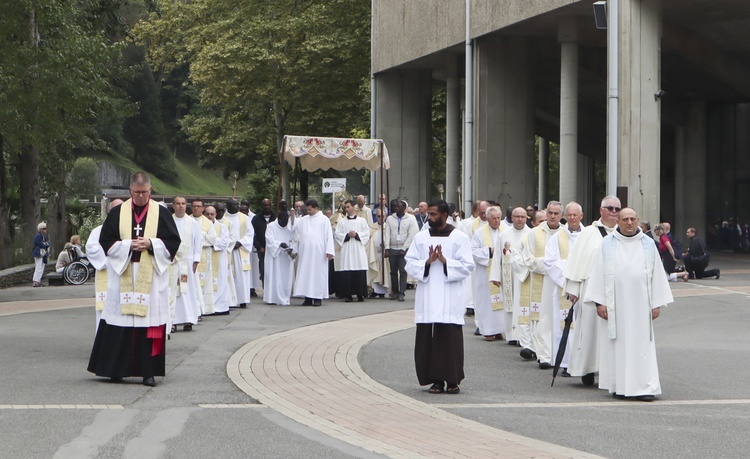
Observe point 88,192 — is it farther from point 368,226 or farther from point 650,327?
point 650,327

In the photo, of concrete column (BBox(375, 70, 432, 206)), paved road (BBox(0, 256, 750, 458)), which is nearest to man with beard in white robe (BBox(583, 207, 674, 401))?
paved road (BBox(0, 256, 750, 458))

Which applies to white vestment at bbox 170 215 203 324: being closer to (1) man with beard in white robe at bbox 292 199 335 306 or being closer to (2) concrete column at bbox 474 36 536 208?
(1) man with beard in white robe at bbox 292 199 335 306

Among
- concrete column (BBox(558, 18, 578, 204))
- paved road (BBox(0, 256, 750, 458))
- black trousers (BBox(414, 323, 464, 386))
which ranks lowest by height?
paved road (BBox(0, 256, 750, 458))

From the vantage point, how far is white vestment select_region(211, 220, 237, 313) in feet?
65.1

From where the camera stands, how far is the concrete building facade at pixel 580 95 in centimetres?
2878

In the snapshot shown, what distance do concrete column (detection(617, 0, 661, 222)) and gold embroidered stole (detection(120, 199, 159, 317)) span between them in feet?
58.9

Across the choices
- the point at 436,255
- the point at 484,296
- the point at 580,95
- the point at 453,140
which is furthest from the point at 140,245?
the point at 580,95

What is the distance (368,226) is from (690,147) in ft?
79.2

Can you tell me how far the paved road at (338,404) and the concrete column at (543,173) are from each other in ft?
144

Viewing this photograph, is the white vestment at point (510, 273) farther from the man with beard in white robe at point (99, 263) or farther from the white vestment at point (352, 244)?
the white vestment at point (352, 244)

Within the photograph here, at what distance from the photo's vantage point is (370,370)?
12.8 meters

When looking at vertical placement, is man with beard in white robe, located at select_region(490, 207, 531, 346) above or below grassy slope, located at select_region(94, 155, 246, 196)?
below

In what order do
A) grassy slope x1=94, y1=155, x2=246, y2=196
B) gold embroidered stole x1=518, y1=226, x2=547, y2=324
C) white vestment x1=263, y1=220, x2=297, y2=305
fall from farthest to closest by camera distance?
grassy slope x1=94, y1=155, x2=246, y2=196 < white vestment x1=263, y1=220, x2=297, y2=305 < gold embroidered stole x1=518, y1=226, x2=547, y2=324

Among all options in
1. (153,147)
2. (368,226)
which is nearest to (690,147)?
(368,226)
